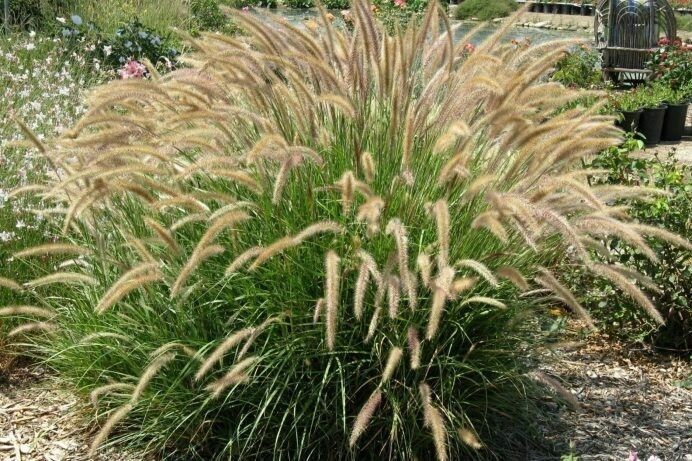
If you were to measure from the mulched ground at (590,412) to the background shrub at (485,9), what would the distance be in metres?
33.7

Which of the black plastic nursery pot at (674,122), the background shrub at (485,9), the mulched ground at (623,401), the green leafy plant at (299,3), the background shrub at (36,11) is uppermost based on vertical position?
the background shrub at (36,11)

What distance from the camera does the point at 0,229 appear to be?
185 inches

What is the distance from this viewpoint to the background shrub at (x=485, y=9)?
37134mm

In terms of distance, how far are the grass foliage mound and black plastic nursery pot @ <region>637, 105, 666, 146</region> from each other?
29.9ft

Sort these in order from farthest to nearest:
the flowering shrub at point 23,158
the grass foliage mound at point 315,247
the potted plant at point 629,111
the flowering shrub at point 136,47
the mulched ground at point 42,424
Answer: the potted plant at point 629,111 < the flowering shrub at point 136,47 < the flowering shrub at point 23,158 < the mulched ground at point 42,424 < the grass foliage mound at point 315,247

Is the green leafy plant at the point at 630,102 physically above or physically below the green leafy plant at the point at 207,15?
below

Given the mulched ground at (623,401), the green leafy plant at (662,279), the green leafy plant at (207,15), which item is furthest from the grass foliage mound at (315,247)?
the green leafy plant at (207,15)

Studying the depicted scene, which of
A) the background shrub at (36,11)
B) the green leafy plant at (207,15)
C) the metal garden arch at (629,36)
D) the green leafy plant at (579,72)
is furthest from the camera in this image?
the green leafy plant at (207,15)

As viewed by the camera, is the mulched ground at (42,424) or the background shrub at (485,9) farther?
the background shrub at (485,9)

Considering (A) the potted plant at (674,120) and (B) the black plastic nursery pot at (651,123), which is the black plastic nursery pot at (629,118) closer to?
(B) the black plastic nursery pot at (651,123)

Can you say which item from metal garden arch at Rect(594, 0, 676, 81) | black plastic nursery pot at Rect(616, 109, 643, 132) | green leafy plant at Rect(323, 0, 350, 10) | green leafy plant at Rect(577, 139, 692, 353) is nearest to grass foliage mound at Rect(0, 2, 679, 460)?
green leafy plant at Rect(577, 139, 692, 353)

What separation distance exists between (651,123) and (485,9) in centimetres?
2675

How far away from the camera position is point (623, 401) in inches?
166

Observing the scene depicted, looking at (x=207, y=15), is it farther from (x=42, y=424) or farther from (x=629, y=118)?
(x=42, y=424)
